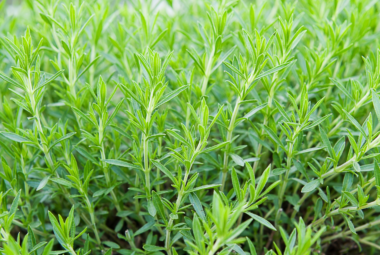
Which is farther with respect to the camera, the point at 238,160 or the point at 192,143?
the point at 238,160

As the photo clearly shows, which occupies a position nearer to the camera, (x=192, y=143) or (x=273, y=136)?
(x=192, y=143)

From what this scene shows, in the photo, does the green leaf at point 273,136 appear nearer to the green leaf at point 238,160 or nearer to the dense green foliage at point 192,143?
the dense green foliage at point 192,143

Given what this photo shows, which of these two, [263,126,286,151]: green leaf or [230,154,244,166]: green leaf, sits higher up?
[263,126,286,151]: green leaf

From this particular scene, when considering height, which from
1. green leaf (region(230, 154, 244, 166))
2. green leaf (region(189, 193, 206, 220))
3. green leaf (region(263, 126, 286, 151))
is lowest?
green leaf (region(189, 193, 206, 220))

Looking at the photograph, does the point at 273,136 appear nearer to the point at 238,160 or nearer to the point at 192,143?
the point at 238,160

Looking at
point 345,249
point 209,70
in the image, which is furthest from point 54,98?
point 345,249

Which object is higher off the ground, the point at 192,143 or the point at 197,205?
the point at 192,143

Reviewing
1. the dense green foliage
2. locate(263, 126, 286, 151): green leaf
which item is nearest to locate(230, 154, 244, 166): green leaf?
the dense green foliage

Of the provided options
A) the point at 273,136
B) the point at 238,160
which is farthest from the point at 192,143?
the point at 273,136

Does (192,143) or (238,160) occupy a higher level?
(192,143)

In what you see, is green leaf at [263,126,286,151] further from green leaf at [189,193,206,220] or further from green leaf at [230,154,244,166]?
green leaf at [189,193,206,220]

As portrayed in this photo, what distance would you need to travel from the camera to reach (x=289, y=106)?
62.6 inches

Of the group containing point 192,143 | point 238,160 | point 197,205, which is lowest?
point 197,205

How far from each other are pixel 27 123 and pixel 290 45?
1.32 m
